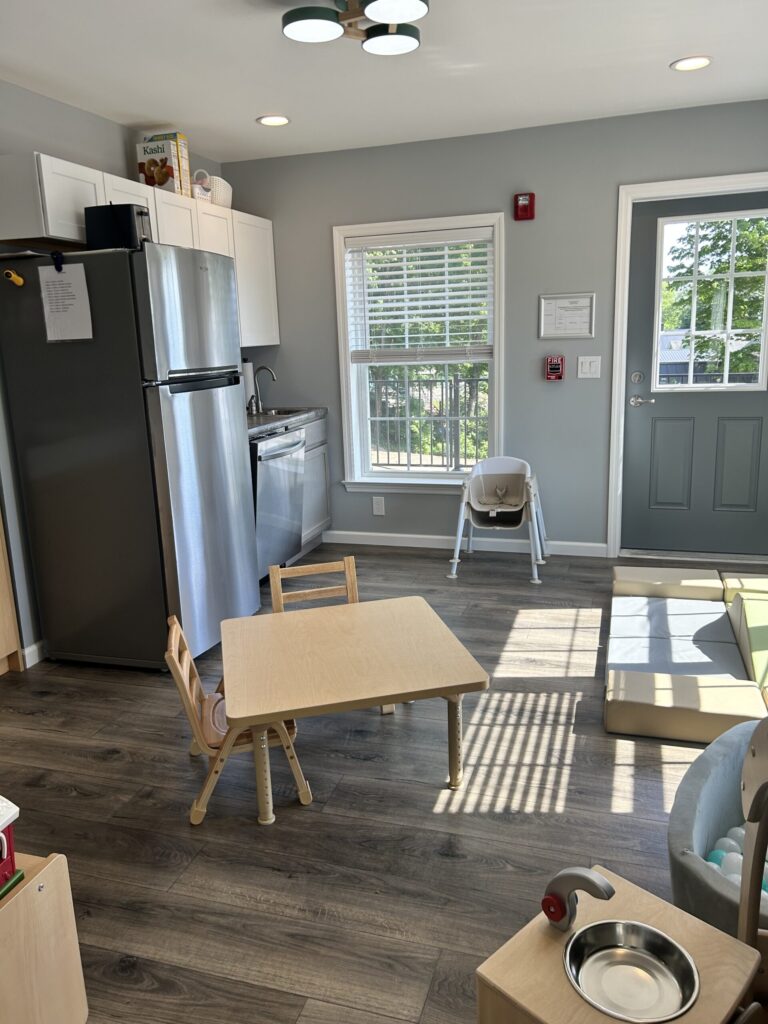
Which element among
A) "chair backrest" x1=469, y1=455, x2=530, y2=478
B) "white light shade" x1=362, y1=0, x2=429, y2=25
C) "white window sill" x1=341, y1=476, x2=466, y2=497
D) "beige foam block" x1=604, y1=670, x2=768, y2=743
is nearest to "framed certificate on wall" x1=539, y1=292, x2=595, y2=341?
"chair backrest" x1=469, y1=455, x2=530, y2=478

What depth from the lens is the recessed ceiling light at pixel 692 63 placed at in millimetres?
3383

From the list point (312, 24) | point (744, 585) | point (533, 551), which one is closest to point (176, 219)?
point (312, 24)

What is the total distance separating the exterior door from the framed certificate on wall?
301mm

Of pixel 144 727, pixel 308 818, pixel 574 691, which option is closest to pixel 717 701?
pixel 574 691

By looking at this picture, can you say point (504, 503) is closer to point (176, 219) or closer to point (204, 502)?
point (204, 502)

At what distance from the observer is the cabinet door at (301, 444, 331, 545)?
16.3 feet

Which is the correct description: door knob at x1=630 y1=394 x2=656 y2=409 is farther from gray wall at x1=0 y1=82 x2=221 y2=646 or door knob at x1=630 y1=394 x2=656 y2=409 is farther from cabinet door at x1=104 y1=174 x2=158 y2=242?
gray wall at x1=0 y1=82 x2=221 y2=646

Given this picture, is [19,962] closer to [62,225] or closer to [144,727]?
[144,727]

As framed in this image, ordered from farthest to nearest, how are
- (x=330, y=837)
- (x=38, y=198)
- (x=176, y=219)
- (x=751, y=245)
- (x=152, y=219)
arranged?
(x=751, y=245) < (x=176, y=219) < (x=152, y=219) < (x=38, y=198) < (x=330, y=837)

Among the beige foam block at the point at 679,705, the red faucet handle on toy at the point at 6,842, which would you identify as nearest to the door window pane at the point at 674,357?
the beige foam block at the point at 679,705

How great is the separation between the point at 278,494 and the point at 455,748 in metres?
2.31

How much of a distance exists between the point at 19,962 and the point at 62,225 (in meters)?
2.88

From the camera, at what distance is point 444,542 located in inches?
205

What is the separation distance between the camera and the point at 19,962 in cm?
139
